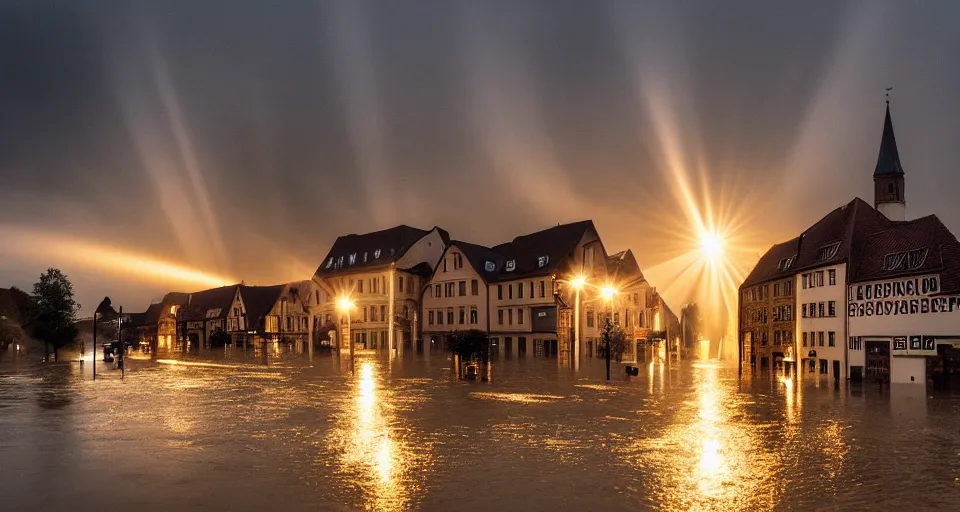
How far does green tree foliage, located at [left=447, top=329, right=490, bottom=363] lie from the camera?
1955 inches

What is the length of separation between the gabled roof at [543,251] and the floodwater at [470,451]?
150 feet

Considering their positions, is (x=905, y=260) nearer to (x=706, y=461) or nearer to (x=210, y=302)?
(x=706, y=461)

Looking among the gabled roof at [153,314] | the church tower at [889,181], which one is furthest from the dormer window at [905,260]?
the gabled roof at [153,314]

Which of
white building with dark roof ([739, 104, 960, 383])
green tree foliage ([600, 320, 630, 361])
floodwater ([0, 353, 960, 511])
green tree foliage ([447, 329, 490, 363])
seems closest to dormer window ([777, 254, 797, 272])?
white building with dark roof ([739, 104, 960, 383])

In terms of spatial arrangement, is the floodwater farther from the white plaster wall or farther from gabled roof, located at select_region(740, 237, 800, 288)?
gabled roof, located at select_region(740, 237, 800, 288)

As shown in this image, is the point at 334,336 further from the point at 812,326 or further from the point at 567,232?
the point at 812,326

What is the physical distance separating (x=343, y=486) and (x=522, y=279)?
71.0 m

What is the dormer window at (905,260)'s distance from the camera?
5453cm

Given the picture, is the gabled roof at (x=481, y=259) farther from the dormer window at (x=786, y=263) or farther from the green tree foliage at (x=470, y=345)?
the green tree foliage at (x=470, y=345)

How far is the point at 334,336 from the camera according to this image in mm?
108312

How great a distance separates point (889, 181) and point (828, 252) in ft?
70.6

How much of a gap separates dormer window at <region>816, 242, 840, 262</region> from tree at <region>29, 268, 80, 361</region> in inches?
3133

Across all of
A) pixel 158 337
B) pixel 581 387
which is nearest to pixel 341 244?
pixel 158 337

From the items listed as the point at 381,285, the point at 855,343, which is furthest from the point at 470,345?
the point at 381,285
